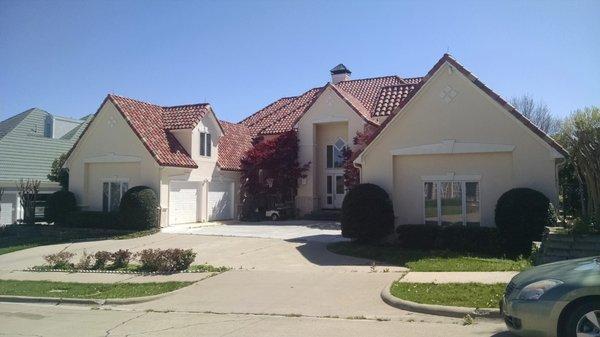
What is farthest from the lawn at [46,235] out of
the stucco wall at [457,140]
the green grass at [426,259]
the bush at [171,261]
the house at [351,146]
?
the stucco wall at [457,140]

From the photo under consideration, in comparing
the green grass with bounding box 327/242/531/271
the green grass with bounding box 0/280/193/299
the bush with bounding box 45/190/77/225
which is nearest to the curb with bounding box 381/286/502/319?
the green grass with bounding box 327/242/531/271

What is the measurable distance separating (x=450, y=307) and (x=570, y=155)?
802 cm

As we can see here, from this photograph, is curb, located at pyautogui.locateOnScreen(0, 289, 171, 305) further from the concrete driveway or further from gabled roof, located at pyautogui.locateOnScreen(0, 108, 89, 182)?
gabled roof, located at pyautogui.locateOnScreen(0, 108, 89, 182)

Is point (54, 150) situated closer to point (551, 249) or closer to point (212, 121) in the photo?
point (212, 121)

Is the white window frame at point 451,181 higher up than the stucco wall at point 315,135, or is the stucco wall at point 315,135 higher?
the stucco wall at point 315,135

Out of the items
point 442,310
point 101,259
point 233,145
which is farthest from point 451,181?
point 233,145

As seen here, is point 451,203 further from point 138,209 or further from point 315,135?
point 315,135

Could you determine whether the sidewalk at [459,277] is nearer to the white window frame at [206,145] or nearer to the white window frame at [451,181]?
the white window frame at [451,181]

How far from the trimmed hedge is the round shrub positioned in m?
11.8

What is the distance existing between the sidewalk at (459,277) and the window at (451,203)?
17.1ft

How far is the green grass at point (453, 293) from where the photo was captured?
27.7ft

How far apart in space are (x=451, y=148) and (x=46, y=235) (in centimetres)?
1856

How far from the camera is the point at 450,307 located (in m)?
8.20

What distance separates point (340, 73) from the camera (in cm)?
3581
